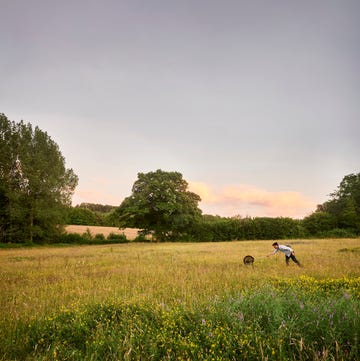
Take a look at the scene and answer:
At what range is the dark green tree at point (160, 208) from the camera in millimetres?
39656

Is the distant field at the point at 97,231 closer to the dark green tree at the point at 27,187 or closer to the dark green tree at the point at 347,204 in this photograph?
the dark green tree at the point at 27,187

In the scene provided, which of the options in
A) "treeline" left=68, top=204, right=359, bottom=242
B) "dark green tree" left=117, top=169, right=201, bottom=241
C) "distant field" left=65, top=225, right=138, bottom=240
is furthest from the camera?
"distant field" left=65, top=225, right=138, bottom=240

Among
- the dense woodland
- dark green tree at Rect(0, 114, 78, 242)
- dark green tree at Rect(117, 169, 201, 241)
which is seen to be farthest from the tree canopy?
dark green tree at Rect(0, 114, 78, 242)

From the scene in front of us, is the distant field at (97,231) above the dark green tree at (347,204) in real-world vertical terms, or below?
below

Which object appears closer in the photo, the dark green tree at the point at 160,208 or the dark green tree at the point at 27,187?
the dark green tree at the point at 27,187

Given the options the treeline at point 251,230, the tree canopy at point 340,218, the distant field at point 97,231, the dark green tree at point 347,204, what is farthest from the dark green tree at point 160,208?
the dark green tree at point 347,204

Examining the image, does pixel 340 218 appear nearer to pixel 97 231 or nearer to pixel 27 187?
pixel 97 231

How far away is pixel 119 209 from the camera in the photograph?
133ft

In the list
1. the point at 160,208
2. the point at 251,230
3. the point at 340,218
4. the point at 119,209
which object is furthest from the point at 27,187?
the point at 340,218

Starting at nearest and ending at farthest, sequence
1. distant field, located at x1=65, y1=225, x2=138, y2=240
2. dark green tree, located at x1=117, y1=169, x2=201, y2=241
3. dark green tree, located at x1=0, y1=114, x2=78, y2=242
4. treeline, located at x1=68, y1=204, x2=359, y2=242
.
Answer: dark green tree, located at x1=0, y1=114, x2=78, y2=242 < dark green tree, located at x1=117, y1=169, x2=201, y2=241 < treeline, located at x1=68, y1=204, x2=359, y2=242 < distant field, located at x1=65, y1=225, x2=138, y2=240

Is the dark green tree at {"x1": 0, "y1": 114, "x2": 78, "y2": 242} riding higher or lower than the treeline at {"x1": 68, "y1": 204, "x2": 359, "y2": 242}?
higher

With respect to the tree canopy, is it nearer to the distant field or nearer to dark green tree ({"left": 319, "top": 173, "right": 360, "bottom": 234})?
dark green tree ({"left": 319, "top": 173, "right": 360, "bottom": 234})

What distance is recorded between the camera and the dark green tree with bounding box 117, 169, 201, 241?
3966 centimetres

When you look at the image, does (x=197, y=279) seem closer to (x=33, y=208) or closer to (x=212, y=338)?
(x=212, y=338)
